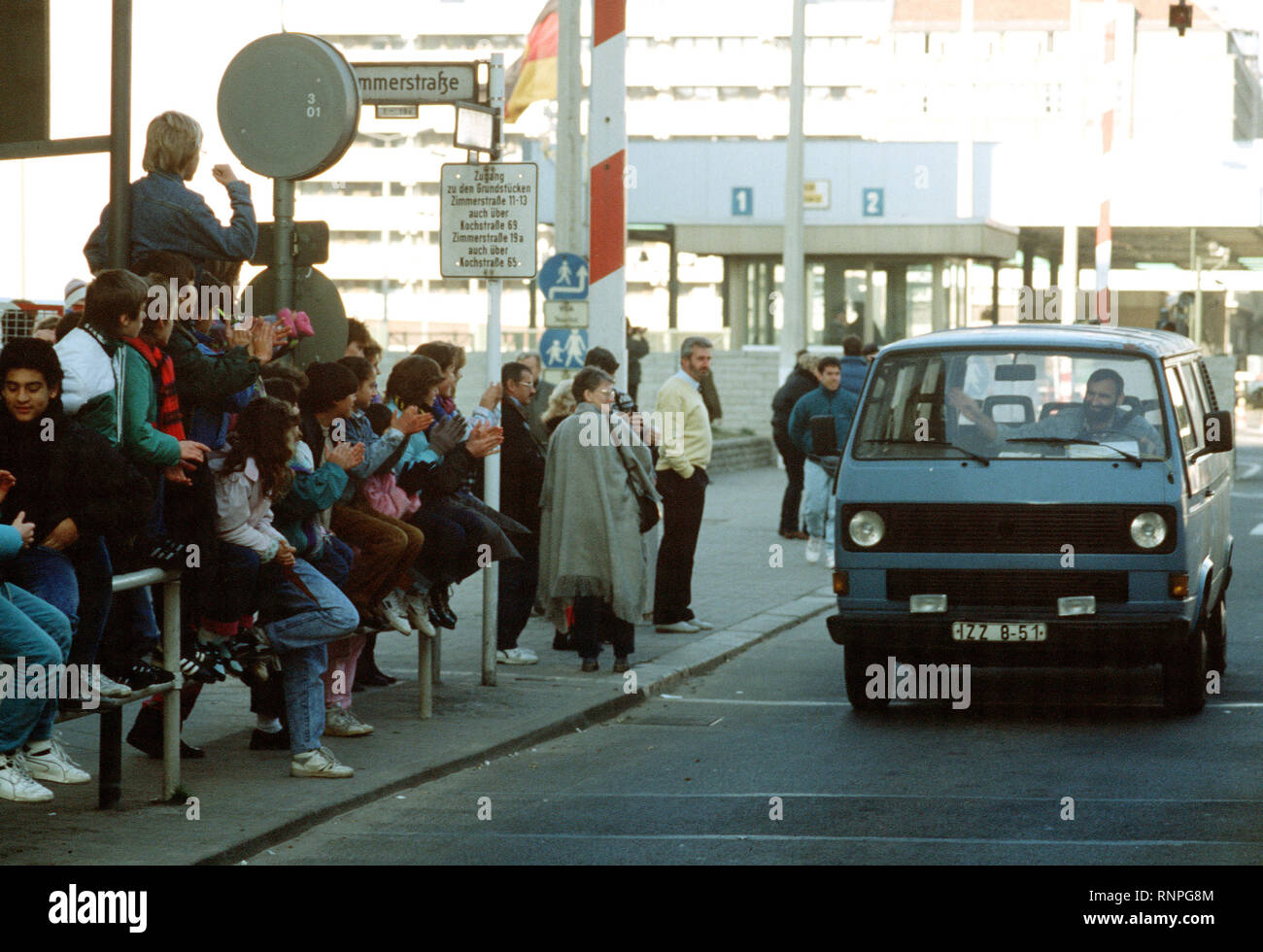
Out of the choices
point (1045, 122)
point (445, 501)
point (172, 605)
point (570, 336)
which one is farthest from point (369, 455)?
point (1045, 122)

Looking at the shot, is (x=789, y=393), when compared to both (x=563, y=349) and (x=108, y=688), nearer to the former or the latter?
(x=563, y=349)

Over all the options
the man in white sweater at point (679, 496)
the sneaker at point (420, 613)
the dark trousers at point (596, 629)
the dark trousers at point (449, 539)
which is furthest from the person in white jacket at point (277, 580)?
the man in white sweater at point (679, 496)

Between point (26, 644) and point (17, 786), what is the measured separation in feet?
1.99

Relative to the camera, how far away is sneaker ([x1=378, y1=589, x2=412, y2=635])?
8.81 metres

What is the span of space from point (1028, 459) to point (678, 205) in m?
34.8

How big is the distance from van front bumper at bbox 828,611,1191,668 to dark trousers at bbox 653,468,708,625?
327 cm

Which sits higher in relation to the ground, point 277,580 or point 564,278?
point 564,278

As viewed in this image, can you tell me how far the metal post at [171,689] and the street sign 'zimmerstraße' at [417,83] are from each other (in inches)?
147

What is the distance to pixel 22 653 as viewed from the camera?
6172 millimetres

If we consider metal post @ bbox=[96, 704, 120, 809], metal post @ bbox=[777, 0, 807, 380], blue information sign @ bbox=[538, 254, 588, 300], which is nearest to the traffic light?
metal post @ bbox=[777, 0, 807, 380]

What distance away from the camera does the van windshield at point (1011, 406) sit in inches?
380

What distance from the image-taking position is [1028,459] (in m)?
9.46
